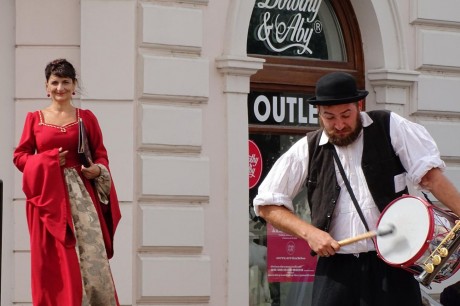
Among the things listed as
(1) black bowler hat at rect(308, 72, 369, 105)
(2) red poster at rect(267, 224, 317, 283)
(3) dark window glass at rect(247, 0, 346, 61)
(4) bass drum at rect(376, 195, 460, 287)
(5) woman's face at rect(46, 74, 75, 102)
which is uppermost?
Answer: (3) dark window glass at rect(247, 0, 346, 61)

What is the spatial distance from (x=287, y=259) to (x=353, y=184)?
5.01 meters

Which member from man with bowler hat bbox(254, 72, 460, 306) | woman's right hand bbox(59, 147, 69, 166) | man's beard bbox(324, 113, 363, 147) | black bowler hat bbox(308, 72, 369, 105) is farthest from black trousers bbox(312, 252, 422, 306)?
woman's right hand bbox(59, 147, 69, 166)

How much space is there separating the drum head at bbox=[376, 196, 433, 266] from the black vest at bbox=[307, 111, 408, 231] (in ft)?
0.97

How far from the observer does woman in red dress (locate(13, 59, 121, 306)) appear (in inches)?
311

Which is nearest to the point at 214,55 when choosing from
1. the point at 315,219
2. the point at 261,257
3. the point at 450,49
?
the point at 261,257

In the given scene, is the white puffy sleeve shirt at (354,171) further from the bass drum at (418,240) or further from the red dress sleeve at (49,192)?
the red dress sleeve at (49,192)

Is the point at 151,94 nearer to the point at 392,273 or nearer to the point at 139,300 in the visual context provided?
the point at 139,300

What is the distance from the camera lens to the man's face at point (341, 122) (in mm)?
6598

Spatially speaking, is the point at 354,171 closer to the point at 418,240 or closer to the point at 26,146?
the point at 418,240

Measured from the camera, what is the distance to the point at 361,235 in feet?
20.4

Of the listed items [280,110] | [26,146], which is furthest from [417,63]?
[26,146]

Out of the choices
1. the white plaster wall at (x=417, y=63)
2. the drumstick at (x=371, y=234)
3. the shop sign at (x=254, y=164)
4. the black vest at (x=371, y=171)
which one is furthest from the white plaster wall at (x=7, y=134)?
the drumstick at (x=371, y=234)

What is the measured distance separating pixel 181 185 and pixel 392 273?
13.7 ft

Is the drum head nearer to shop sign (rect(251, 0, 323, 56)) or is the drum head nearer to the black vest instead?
the black vest
